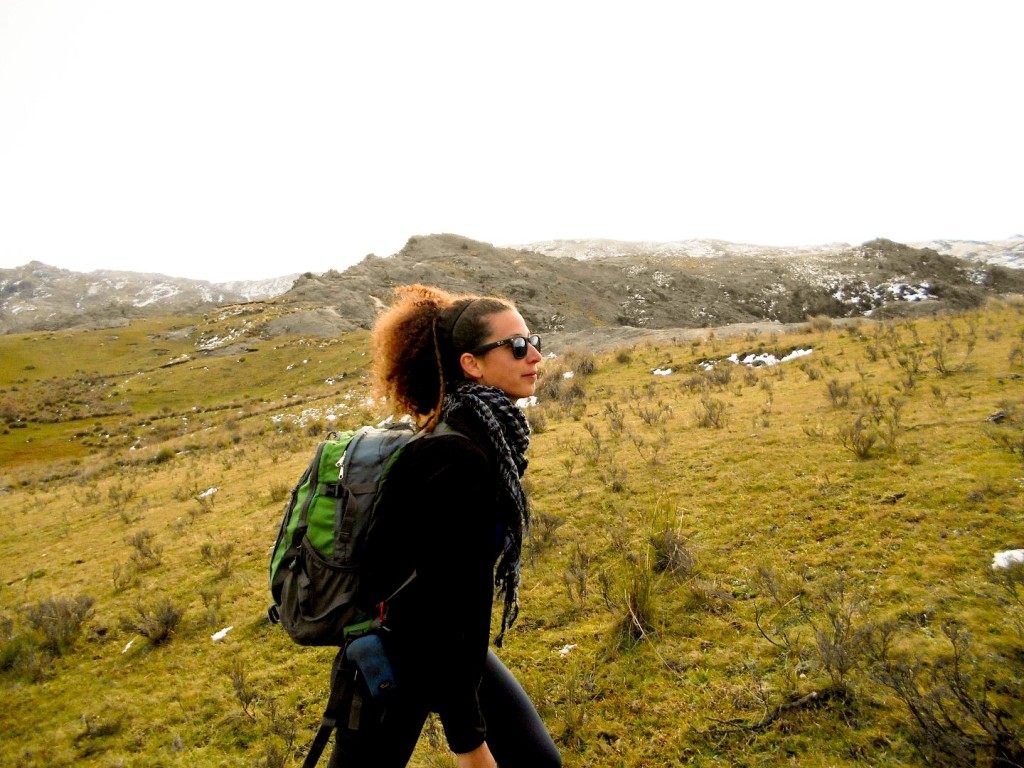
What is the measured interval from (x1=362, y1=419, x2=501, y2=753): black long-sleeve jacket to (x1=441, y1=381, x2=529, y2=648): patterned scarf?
153mm

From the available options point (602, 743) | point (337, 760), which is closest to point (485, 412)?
point (337, 760)

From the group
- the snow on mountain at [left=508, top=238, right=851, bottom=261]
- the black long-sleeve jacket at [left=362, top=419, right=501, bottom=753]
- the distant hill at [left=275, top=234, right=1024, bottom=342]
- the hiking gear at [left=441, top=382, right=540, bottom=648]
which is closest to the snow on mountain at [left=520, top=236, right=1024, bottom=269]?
the snow on mountain at [left=508, top=238, right=851, bottom=261]

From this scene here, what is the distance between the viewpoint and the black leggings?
1604 mm

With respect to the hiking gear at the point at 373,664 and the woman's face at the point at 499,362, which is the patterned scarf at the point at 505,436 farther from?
the hiking gear at the point at 373,664

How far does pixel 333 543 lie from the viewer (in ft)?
5.51

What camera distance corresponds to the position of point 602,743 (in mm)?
2867

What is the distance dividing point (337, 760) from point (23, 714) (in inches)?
189

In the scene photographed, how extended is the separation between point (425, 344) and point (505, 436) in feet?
1.75

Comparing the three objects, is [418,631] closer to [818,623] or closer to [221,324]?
[818,623]

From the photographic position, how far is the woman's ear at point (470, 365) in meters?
1.99

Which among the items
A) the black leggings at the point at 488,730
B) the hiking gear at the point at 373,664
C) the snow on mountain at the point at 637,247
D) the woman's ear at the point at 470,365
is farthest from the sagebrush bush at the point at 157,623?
the snow on mountain at the point at 637,247

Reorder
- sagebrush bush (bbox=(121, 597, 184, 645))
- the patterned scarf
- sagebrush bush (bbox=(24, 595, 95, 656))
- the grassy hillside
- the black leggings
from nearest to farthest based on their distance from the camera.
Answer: the black leggings < the patterned scarf < the grassy hillside < sagebrush bush (bbox=(121, 597, 184, 645)) < sagebrush bush (bbox=(24, 595, 95, 656))

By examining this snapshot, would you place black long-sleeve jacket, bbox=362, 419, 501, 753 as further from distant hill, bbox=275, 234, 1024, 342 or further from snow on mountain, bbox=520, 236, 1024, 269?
snow on mountain, bbox=520, 236, 1024, 269

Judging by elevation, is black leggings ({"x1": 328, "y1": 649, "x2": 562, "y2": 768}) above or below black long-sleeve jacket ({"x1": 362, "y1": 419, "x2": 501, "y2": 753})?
below
